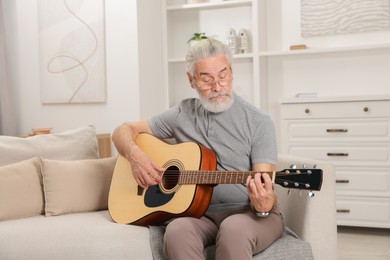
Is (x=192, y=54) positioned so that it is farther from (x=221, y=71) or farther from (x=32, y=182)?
(x=32, y=182)

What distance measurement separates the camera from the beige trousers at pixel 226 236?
1867 mm

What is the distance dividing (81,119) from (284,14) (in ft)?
5.95

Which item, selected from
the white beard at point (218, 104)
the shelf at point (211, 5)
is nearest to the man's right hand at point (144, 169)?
the white beard at point (218, 104)

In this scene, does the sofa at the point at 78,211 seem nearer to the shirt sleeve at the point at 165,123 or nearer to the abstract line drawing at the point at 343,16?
the shirt sleeve at the point at 165,123

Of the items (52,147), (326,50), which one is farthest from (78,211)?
(326,50)

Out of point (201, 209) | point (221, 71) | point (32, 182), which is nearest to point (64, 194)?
point (32, 182)

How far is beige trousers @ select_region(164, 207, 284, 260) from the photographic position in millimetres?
1867

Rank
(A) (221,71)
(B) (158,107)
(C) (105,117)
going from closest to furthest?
(A) (221,71)
(C) (105,117)
(B) (158,107)

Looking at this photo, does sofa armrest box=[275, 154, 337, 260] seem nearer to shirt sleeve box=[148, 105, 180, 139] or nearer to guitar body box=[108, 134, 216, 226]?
guitar body box=[108, 134, 216, 226]

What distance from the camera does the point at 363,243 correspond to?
360 cm

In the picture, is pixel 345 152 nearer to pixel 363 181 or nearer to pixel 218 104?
pixel 363 181

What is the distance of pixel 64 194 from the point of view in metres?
2.59

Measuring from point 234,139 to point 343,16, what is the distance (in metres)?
2.36

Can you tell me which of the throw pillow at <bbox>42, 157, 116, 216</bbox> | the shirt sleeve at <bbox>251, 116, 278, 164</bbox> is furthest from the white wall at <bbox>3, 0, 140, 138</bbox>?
the shirt sleeve at <bbox>251, 116, 278, 164</bbox>
